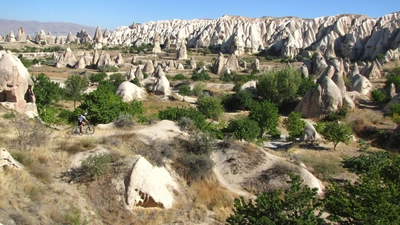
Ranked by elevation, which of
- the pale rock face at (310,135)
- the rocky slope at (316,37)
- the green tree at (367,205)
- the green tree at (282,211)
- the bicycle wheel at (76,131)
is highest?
the rocky slope at (316,37)

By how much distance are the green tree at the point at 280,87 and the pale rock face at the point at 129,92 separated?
9.84 m

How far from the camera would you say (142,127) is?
13.8 metres

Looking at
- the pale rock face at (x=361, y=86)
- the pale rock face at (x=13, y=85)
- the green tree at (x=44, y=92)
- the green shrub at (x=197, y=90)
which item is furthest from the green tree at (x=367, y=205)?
the pale rock face at (x=361, y=86)

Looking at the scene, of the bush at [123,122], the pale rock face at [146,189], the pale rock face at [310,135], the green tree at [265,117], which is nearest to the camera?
the pale rock face at [146,189]

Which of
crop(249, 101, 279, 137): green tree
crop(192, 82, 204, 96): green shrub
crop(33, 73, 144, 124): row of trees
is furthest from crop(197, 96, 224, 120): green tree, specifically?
crop(192, 82, 204, 96): green shrub

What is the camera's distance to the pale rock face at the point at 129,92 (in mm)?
26562

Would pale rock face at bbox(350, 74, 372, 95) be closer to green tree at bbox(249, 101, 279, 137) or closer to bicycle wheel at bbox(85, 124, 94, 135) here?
green tree at bbox(249, 101, 279, 137)

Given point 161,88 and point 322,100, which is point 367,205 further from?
point 161,88

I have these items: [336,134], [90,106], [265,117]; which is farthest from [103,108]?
[336,134]

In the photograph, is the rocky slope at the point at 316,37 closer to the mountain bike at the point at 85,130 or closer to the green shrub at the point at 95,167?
the mountain bike at the point at 85,130

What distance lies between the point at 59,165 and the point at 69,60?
4526cm

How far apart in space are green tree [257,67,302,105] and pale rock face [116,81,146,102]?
984 cm

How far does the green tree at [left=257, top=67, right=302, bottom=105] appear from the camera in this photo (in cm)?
2636

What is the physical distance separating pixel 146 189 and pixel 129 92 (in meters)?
18.6
